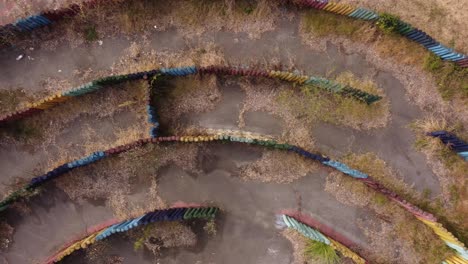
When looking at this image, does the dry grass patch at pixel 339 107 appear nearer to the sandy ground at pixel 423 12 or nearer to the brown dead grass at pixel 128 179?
the sandy ground at pixel 423 12

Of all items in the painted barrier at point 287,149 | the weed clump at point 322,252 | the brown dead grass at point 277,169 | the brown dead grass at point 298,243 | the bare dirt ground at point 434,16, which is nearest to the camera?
the painted barrier at point 287,149

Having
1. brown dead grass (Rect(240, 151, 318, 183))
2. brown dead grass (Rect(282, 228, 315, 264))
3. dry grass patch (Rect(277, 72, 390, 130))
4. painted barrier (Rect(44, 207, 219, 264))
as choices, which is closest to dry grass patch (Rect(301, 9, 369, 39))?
dry grass patch (Rect(277, 72, 390, 130))

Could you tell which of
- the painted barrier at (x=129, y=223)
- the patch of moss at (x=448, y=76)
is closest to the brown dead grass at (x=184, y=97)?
the painted barrier at (x=129, y=223)

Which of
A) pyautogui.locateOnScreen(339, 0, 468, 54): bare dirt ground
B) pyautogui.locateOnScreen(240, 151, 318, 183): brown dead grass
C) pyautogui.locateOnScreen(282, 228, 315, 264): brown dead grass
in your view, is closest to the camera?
pyautogui.locateOnScreen(282, 228, 315, 264): brown dead grass

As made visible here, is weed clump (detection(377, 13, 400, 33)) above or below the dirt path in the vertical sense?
above

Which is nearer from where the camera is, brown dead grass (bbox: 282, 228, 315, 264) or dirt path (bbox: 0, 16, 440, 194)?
brown dead grass (bbox: 282, 228, 315, 264)

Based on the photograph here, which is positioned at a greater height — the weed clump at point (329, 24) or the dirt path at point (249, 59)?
the weed clump at point (329, 24)

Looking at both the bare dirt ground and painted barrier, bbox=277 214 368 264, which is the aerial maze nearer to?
painted barrier, bbox=277 214 368 264

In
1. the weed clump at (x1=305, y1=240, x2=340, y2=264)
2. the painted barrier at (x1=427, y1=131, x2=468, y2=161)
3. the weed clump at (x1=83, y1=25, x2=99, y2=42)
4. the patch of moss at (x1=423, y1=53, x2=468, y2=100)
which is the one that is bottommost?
the weed clump at (x1=305, y1=240, x2=340, y2=264)

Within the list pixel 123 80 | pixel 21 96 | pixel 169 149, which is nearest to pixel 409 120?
pixel 169 149

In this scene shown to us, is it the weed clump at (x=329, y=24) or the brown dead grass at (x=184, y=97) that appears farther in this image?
the weed clump at (x=329, y=24)

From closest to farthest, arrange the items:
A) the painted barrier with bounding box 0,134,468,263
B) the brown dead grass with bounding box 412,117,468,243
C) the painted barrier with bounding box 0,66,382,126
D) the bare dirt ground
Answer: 1. the painted barrier with bounding box 0,134,468,263
2. the painted barrier with bounding box 0,66,382,126
3. the brown dead grass with bounding box 412,117,468,243
4. the bare dirt ground
